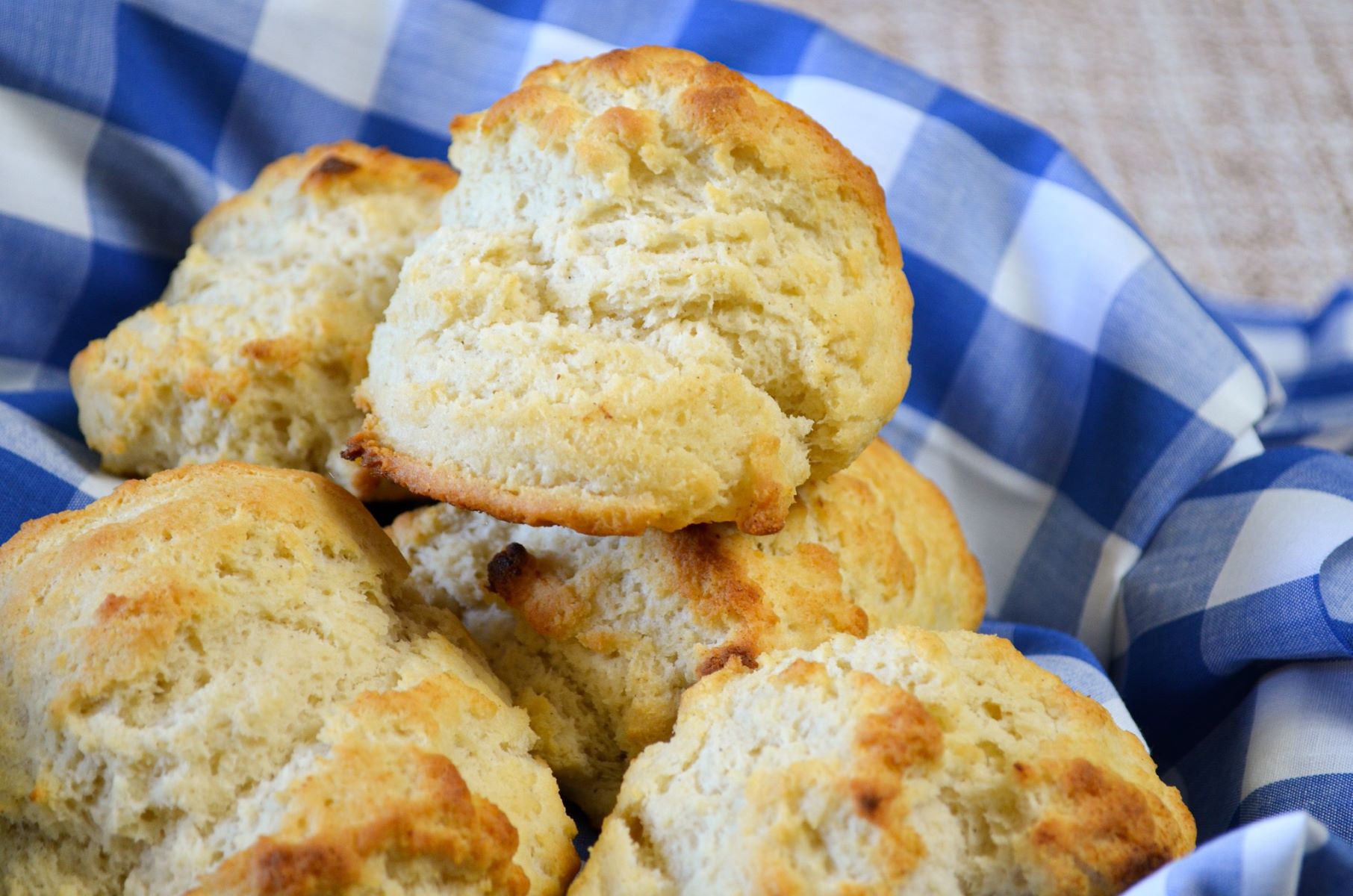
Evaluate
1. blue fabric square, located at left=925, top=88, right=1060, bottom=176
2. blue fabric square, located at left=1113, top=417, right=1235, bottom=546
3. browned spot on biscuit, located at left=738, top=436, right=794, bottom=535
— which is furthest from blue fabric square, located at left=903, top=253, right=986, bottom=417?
browned spot on biscuit, located at left=738, top=436, right=794, bottom=535

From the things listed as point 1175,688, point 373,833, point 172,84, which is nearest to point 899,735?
point 373,833

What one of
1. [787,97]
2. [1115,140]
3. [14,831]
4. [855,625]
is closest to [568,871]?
[855,625]

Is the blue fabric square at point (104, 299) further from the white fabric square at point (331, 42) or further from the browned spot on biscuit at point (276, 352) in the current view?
the browned spot on biscuit at point (276, 352)

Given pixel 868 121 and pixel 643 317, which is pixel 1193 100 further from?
pixel 643 317

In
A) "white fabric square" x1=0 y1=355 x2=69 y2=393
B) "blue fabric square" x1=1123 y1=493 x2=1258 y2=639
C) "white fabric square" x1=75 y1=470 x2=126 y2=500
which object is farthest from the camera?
"white fabric square" x1=0 y1=355 x2=69 y2=393

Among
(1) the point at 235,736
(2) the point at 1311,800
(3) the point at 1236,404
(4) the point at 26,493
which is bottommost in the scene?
(4) the point at 26,493

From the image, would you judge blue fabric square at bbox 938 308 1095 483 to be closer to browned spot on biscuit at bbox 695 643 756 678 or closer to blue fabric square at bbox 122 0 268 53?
browned spot on biscuit at bbox 695 643 756 678
